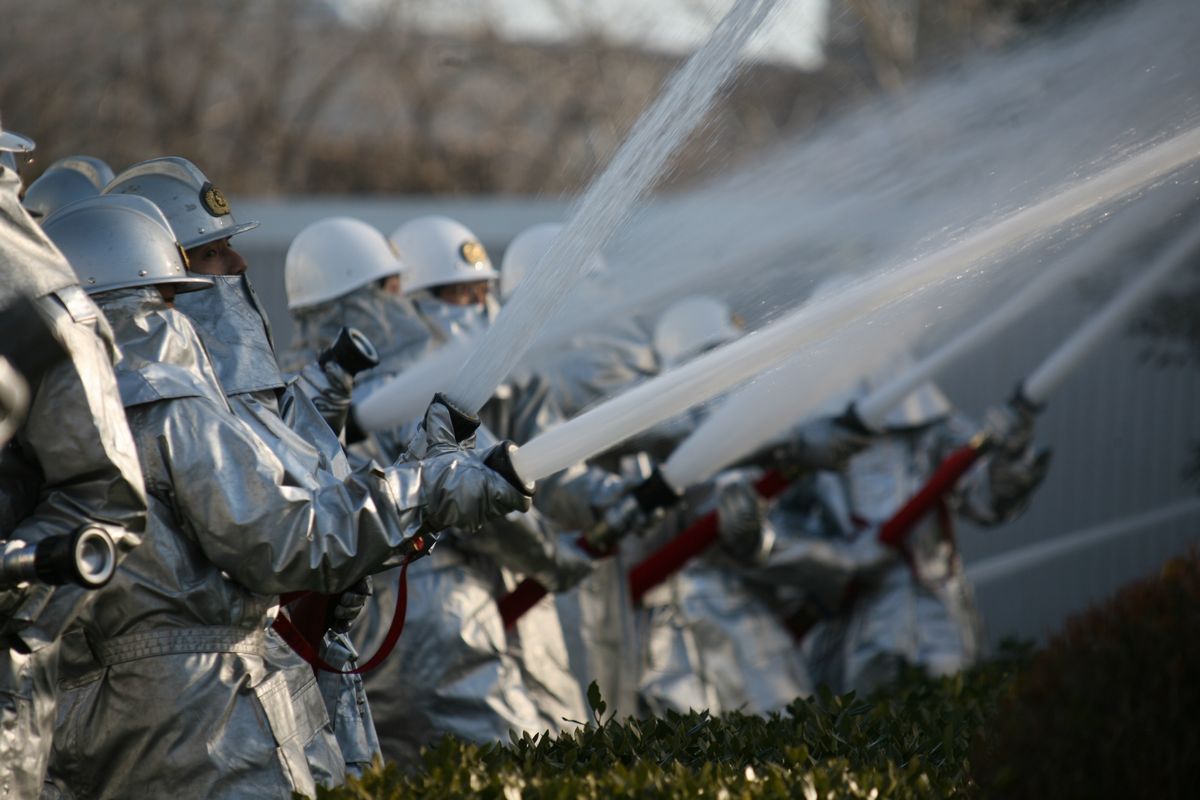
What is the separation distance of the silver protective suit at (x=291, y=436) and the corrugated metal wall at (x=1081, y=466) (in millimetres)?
7816

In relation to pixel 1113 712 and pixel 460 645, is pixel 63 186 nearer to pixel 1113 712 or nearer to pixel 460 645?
pixel 460 645

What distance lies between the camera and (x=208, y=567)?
3.64m

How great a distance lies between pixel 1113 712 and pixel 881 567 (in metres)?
6.00

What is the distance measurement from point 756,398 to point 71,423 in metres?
2.58

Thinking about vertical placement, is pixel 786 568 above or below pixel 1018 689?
below

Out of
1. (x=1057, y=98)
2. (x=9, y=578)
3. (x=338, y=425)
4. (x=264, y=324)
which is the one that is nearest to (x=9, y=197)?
(x=9, y=578)

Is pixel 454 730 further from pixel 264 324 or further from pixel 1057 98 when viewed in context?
pixel 1057 98

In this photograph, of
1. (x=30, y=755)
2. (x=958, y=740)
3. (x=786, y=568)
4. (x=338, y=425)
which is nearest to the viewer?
(x=30, y=755)

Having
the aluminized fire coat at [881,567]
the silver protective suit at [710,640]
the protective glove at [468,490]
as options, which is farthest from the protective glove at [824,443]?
the protective glove at [468,490]

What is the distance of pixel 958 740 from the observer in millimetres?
3928

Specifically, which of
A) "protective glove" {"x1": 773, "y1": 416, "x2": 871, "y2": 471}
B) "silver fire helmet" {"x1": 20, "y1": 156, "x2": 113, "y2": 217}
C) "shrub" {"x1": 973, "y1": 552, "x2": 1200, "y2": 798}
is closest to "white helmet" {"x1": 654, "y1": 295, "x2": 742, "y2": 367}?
"protective glove" {"x1": 773, "y1": 416, "x2": 871, "y2": 471}

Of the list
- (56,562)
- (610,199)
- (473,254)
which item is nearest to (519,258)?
(473,254)

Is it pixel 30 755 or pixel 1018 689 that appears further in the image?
pixel 30 755

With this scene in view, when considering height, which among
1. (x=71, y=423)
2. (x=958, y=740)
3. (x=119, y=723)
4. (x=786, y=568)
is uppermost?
(x=71, y=423)
